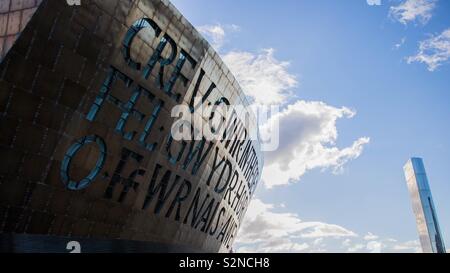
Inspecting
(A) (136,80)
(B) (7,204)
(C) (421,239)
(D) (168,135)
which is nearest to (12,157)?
(B) (7,204)

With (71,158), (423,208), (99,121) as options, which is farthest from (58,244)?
(423,208)

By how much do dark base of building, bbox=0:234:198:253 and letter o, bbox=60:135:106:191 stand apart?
96.9 inches

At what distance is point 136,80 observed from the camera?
17.8 meters

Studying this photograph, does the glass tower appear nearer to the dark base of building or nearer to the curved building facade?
the curved building facade

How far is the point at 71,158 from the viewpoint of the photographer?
1598 centimetres

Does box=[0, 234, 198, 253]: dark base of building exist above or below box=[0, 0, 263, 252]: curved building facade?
below

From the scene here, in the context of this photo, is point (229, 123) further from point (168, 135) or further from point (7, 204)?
point (7, 204)

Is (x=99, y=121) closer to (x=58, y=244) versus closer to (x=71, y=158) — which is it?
(x=71, y=158)

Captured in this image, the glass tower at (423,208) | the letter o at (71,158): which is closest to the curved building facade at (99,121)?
the letter o at (71,158)

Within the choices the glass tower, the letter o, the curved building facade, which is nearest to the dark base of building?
the curved building facade

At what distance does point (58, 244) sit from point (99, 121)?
19.5 feet

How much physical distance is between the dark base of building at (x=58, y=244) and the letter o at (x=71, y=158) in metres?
2.46

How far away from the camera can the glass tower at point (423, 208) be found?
67963mm

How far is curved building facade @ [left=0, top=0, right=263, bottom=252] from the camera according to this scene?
1423 centimetres
